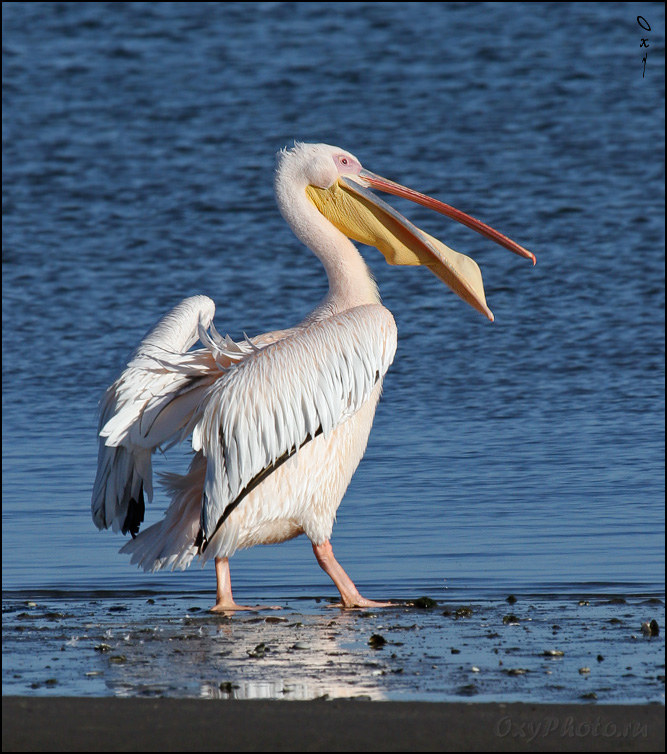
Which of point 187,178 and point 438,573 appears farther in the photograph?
point 187,178

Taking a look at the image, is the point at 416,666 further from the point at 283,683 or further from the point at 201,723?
the point at 201,723

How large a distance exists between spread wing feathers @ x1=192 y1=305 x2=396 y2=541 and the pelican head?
61 cm

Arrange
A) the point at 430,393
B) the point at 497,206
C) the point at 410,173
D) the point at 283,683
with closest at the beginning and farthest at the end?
1. the point at 283,683
2. the point at 430,393
3. the point at 497,206
4. the point at 410,173

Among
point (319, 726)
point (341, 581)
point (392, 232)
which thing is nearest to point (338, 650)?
point (341, 581)

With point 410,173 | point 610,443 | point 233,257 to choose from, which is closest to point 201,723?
point 610,443

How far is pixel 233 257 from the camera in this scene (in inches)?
502

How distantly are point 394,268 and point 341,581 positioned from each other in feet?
25.3

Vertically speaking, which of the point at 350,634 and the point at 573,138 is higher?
the point at 573,138

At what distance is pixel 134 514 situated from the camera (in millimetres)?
5023

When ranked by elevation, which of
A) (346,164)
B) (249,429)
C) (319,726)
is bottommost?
(319,726)

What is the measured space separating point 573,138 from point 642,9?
4.23m

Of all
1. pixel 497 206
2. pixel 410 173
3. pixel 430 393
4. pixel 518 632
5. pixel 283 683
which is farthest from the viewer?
pixel 410 173

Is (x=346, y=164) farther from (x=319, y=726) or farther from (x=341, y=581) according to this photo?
(x=319, y=726)

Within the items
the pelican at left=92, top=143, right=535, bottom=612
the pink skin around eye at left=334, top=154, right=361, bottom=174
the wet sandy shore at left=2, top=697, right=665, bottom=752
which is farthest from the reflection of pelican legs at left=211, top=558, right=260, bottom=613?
the pink skin around eye at left=334, top=154, right=361, bottom=174
